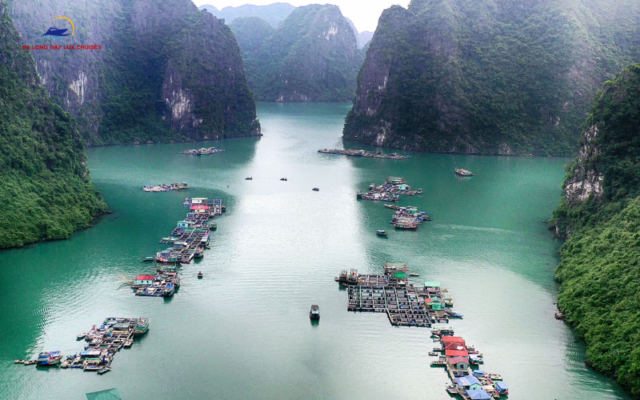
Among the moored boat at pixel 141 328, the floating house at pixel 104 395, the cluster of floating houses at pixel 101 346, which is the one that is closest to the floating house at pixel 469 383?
the floating house at pixel 104 395

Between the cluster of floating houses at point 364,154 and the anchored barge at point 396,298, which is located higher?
the cluster of floating houses at point 364,154

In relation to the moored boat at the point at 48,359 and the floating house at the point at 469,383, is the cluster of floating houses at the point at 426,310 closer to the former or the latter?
the floating house at the point at 469,383

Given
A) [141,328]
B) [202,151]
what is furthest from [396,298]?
[202,151]

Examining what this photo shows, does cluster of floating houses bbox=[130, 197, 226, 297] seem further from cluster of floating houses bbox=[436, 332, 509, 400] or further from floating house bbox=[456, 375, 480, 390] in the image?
floating house bbox=[456, 375, 480, 390]

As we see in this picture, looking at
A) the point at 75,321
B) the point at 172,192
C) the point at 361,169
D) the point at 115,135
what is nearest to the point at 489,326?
the point at 75,321

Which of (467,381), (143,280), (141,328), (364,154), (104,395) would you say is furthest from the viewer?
(364,154)

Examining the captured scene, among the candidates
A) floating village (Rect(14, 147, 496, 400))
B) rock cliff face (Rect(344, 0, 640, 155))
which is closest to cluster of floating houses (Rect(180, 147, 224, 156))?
rock cliff face (Rect(344, 0, 640, 155))

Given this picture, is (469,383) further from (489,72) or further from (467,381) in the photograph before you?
(489,72)
